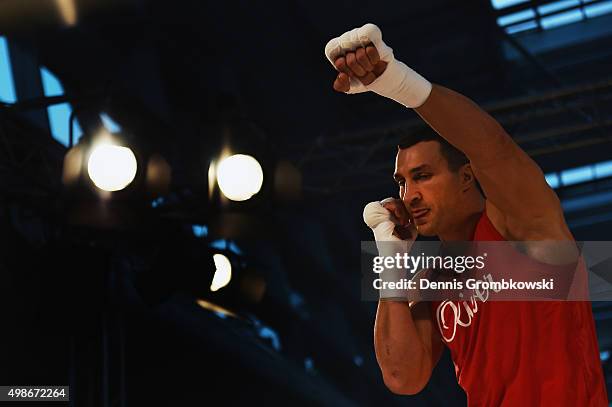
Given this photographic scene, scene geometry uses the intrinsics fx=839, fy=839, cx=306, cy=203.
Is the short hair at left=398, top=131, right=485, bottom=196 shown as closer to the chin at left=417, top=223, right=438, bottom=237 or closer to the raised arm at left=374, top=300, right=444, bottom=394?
the chin at left=417, top=223, right=438, bottom=237

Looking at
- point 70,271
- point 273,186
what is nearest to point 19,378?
point 70,271

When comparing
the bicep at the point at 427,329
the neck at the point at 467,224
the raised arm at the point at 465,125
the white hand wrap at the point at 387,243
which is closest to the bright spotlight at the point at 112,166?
the white hand wrap at the point at 387,243

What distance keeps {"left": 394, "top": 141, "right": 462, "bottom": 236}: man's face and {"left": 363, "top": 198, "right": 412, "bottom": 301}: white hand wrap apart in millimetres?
133

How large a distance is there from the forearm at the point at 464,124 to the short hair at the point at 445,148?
35cm

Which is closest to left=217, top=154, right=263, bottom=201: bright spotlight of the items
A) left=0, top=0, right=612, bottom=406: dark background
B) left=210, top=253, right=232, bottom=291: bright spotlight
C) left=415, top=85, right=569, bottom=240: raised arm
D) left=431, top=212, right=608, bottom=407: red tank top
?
left=0, top=0, right=612, bottom=406: dark background

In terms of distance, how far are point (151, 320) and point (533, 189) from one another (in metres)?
4.55

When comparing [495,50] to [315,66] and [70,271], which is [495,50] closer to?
[315,66]

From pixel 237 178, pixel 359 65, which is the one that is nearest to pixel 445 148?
pixel 359 65

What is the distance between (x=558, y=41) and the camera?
7297 mm

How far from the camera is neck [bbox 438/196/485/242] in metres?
2.00

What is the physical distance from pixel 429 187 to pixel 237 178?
7.37 ft

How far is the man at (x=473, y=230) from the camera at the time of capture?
63.8 inches

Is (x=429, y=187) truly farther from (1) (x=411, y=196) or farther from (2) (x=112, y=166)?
(2) (x=112, y=166)

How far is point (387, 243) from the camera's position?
214 centimetres
